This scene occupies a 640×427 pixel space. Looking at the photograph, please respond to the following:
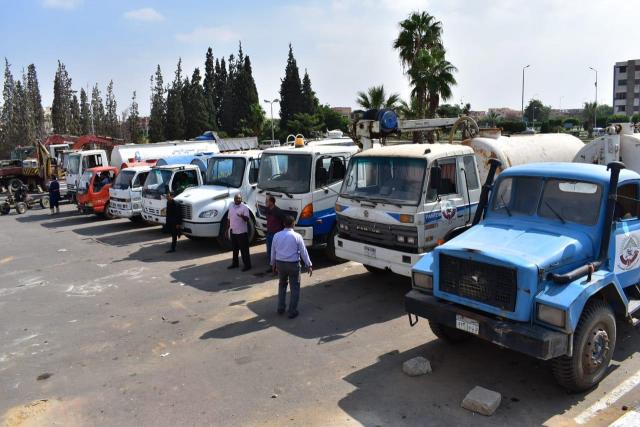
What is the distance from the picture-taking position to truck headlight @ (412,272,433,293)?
231 inches

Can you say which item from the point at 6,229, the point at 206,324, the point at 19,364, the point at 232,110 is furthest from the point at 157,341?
the point at 232,110

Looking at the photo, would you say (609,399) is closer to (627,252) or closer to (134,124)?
(627,252)

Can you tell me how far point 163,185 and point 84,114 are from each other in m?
52.5

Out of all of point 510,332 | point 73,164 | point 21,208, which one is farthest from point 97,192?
point 510,332

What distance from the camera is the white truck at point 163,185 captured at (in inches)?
552

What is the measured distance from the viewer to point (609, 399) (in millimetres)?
5141

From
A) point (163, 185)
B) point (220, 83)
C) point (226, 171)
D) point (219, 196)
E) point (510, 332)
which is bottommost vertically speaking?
point (510, 332)

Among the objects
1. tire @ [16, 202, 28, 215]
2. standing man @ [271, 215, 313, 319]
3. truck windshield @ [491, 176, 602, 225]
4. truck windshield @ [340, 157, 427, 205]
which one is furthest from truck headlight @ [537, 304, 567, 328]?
tire @ [16, 202, 28, 215]

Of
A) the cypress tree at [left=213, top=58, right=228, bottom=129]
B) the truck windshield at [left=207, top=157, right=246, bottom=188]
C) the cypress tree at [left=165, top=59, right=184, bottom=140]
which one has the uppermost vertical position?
the cypress tree at [left=213, top=58, right=228, bottom=129]

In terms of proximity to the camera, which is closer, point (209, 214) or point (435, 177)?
point (435, 177)

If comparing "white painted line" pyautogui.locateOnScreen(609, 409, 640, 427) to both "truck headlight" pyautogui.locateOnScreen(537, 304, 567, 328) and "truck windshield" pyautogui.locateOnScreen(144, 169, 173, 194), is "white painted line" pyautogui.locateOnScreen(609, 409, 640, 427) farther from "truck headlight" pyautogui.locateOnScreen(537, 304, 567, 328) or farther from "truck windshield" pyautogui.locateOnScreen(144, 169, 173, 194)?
"truck windshield" pyautogui.locateOnScreen(144, 169, 173, 194)

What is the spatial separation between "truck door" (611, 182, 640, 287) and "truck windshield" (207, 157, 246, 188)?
28.8ft

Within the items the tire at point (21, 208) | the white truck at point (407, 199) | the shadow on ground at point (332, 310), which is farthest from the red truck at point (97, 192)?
the white truck at point (407, 199)

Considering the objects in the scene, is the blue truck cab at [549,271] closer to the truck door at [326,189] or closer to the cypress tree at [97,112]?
the truck door at [326,189]
